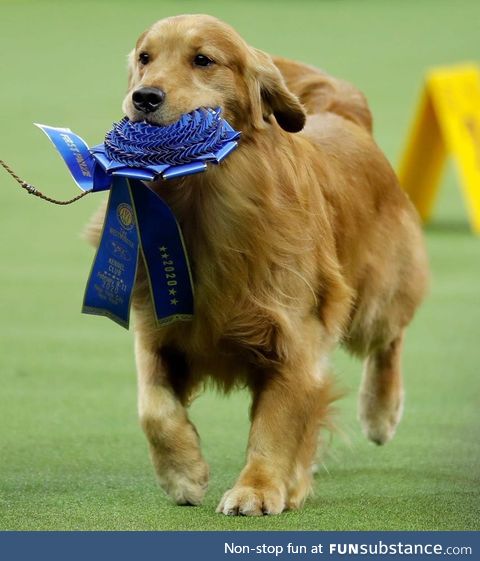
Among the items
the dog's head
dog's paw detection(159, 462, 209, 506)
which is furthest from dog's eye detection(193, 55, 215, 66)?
dog's paw detection(159, 462, 209, 506)

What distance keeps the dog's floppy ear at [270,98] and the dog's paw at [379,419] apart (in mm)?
1799

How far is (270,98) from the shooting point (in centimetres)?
442

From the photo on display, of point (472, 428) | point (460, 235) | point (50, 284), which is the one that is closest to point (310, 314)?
point (472, 428)

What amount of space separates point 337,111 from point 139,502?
220 centimetres

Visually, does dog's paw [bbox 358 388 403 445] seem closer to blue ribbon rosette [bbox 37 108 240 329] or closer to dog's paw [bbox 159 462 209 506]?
dog's paw [bbox 159 462 209 506]

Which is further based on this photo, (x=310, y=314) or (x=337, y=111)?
(x=337, y=111)

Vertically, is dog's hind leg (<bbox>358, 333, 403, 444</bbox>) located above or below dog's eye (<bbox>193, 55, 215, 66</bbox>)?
below

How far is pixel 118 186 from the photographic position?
165 inches

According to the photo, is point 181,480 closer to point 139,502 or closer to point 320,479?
point 139,502

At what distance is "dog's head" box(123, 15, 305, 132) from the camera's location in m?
3.98

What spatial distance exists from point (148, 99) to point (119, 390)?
308 centimetres

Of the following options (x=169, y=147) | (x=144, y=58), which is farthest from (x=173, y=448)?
(x=144, y=58)

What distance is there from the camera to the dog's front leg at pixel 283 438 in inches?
168

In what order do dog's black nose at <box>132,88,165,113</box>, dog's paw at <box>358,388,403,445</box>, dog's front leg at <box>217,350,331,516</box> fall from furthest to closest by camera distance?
dog's paw at <box>358,388,403,445</box> → dog's front leg at <box>217,350,331,516</box> → dog's black nose at <box>132,88,165,113</box>
